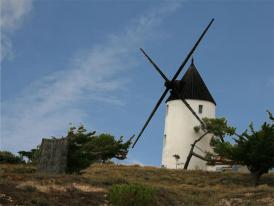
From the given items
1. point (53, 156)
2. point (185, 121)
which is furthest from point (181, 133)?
point (53, 156)

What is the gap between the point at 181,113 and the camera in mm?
59000

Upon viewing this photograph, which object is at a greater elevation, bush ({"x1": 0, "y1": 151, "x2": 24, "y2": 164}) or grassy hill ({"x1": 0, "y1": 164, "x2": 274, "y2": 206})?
bush ({"x1": 0, "y1": 151, "x2": 24, "y2": 164})

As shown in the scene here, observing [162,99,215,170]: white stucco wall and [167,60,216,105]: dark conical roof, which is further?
[167,60,216,105]: dark conical roof

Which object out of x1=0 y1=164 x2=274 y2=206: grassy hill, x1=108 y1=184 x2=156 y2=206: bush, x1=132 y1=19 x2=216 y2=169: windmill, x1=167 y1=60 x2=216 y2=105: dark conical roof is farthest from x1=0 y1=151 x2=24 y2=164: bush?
x1=108 y1=184 x2=156 y2=206: bush

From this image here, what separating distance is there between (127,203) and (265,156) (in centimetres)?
1958

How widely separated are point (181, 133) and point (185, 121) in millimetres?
1198

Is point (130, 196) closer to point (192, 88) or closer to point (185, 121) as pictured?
point (185, 121)

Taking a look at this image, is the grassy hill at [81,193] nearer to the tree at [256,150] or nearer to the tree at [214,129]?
the tree at [256,150]

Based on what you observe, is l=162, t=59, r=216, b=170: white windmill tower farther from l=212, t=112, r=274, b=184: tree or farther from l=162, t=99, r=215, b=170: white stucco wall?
l=212, t=112, r=274, b=184: tree

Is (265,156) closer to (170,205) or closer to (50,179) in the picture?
(170,205)

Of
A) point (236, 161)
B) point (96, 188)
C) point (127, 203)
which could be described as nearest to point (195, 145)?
point (236, 161)

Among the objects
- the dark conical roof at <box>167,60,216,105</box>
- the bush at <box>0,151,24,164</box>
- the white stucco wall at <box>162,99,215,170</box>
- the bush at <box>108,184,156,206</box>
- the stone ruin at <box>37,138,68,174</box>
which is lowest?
the bush at <box>108,184,156,206</box>

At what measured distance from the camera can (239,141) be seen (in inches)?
1597

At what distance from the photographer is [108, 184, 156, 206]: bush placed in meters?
21.1
